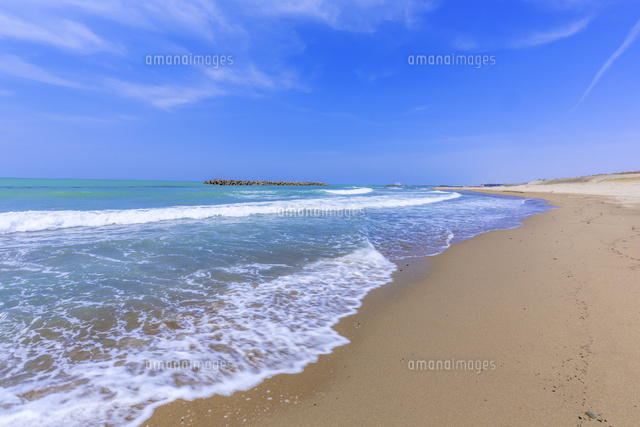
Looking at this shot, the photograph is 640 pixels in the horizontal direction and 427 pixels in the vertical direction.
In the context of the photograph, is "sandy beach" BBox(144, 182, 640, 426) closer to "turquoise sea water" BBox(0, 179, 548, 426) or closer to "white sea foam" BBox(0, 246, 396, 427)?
"white sea foam" BBox(0, 246, 396, 427)

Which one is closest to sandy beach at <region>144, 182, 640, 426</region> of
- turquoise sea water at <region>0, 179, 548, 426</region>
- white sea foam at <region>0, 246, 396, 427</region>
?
white sea foam at <region>0, 246, 396, 427</region>

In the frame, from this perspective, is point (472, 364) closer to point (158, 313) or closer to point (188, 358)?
point (188, 358)

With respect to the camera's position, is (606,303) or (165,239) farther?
(165,239)

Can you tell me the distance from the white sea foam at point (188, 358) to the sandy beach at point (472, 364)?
0.65 feet

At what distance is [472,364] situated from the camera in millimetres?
2746

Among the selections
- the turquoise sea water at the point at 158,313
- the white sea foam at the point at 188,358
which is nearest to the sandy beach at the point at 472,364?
the white sea foam at the point at 188,358

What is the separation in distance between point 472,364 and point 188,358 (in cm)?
281

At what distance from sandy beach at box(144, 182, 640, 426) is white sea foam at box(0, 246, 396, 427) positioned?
198 mm

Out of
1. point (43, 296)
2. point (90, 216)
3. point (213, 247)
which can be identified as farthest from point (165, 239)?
point (90, 216)

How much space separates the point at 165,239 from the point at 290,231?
13.0ft

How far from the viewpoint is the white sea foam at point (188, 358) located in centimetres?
222

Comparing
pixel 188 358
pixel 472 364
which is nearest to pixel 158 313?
pixel 188 358

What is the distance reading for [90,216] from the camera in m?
12.0

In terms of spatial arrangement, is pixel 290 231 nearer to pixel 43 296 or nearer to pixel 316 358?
pixel 43 296
